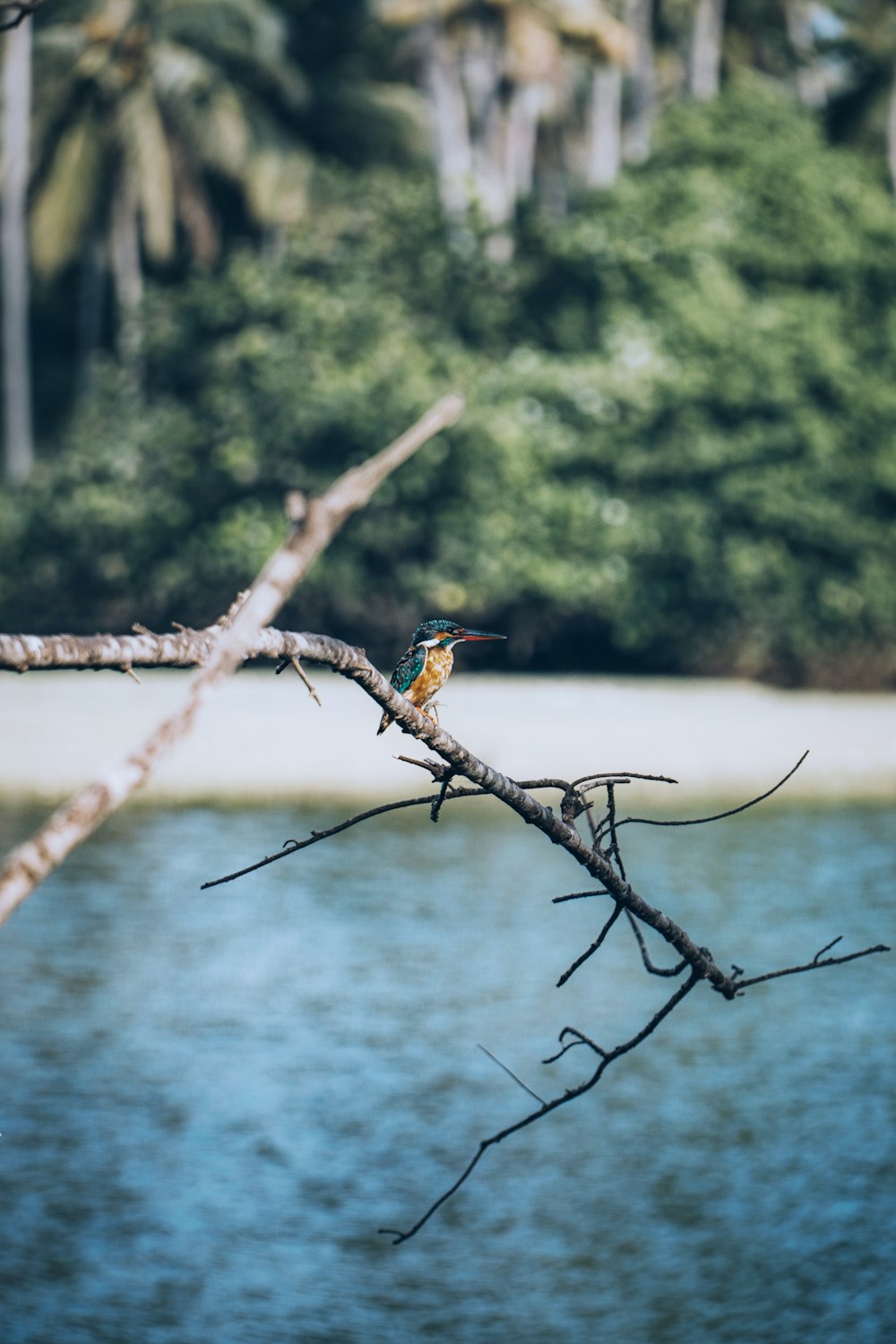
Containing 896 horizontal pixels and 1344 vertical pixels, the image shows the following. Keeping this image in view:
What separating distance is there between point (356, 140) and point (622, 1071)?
22.5m

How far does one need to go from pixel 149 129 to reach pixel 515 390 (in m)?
7.52

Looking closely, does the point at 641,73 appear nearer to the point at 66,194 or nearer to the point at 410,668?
the point at 66,194

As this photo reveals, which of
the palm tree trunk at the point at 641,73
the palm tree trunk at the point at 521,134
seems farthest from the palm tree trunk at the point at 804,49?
the palm tree trunk at the point at 521,134

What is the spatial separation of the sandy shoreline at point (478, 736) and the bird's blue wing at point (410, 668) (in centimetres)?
875

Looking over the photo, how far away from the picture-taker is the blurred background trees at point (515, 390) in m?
20.5

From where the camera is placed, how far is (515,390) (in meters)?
20.9

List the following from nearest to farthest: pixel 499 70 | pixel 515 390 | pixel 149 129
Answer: pixel 515 390, pixel 149 129, pixel 499 70

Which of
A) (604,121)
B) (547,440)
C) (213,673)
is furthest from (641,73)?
(213,673)

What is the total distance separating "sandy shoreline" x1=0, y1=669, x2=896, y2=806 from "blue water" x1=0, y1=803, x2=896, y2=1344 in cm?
235

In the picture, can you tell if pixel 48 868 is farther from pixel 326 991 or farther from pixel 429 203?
pixel 429 203

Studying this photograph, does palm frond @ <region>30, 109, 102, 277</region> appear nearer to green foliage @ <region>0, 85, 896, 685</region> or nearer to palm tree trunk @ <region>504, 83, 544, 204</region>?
green foliage @ <region>0, 85, 896, 685</region>

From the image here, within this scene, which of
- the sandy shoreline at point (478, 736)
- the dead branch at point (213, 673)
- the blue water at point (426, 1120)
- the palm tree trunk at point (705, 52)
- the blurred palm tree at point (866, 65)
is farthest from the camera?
the blurred palm tree at point (866, 65)

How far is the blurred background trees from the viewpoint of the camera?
20.5m

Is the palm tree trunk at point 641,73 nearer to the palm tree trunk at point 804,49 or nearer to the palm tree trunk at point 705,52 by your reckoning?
the palm tree trunk at point 705,52
